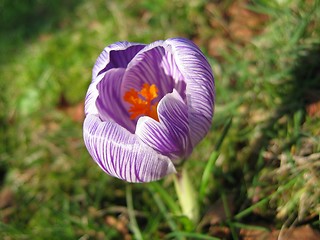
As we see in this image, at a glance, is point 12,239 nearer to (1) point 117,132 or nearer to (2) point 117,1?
(1) point 117,132

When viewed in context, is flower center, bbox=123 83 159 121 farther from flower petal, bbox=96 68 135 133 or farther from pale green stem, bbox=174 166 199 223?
pale green stem, bbox=174 166 199 223

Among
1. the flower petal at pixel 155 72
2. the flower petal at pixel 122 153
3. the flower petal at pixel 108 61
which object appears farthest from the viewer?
the flower petal at pixel 155 72

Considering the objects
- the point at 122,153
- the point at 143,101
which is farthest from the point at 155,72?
the point at 122,153

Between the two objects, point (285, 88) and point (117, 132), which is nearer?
point (117, 132)

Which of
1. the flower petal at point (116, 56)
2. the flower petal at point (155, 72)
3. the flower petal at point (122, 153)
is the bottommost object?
the flower petal at point (122, 153)

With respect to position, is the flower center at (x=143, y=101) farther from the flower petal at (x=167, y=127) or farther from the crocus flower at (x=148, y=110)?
the flower petal at (x=167, y=127)

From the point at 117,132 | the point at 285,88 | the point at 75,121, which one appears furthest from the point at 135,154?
the point at 75,121

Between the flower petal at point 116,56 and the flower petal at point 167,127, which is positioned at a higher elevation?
the flower petal at point 116,56

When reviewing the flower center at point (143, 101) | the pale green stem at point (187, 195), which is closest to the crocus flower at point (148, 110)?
the flower center at point (143, 101)

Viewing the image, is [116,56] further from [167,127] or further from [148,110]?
[167,127]
